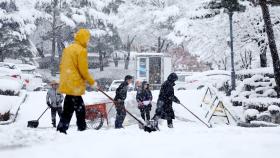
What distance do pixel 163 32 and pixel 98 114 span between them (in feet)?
95.8

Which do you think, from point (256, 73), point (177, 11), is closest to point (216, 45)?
point (256, 73)

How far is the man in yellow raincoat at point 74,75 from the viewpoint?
7.85m

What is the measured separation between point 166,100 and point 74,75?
211 inches

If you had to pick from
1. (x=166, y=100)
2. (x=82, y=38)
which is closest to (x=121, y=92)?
(x=166, y=100)

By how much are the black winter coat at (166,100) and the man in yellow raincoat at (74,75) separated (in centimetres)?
500

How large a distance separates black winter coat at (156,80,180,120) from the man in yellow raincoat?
5.00 metres

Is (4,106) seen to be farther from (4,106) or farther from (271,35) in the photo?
(271,35)

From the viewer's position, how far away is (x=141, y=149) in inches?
239

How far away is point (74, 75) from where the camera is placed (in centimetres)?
788

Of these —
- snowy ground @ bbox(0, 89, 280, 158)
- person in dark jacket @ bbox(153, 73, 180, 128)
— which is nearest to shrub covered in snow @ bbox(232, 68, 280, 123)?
person in dark jacket @ bbox(153, 73, 180, 128)

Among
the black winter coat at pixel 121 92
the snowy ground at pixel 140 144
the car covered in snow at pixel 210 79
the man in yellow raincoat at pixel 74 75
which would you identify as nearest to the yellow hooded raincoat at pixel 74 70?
the man in yellow raincoat at pixel 74 75

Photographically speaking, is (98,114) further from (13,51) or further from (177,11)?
(177,11)

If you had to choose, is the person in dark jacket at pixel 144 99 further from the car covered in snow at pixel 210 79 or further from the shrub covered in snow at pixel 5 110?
the car covered in snow at pixel 210 79

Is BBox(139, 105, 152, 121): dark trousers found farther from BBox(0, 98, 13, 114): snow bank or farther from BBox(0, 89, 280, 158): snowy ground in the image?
BBox(0, 89, 280, 158): snowy ground
